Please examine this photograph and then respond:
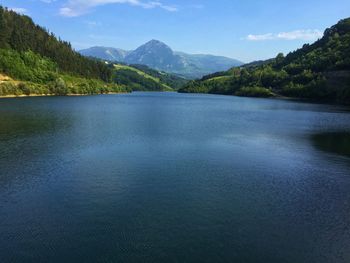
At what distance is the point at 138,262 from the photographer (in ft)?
70.8

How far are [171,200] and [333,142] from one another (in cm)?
4730

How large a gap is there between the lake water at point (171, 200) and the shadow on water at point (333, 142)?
2.36 feet

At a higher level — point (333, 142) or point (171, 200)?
point (171, 200)

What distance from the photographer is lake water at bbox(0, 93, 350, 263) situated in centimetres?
2336

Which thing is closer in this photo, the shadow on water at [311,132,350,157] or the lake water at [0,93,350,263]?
the lake water at [0,93,350,263]

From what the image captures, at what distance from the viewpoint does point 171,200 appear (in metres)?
32.5

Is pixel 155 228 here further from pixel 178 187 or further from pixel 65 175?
pixel 65 175

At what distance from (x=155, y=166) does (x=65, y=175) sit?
37.0 feet

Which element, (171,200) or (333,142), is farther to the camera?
(333,142)

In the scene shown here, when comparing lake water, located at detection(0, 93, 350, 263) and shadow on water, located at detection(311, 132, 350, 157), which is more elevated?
lake water, located at detection(0, 93, 350, 263)

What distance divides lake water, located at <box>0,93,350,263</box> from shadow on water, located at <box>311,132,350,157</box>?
72 cm

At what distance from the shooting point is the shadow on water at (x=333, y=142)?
197 feet

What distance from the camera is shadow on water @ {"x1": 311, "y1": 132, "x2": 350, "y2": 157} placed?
60.1 metres

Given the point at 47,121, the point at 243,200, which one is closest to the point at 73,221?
the point at 243,200
